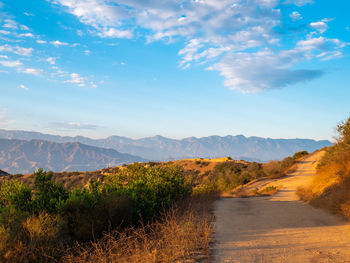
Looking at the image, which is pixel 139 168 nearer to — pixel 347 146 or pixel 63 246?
pixel 63 246

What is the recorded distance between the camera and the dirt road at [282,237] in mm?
6715

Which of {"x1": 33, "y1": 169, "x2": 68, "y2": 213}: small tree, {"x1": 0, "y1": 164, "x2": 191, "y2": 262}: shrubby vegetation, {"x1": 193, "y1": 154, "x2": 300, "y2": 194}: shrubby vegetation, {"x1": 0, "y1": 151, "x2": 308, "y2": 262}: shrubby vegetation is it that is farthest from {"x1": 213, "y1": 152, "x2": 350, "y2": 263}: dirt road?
{"x1": 193, "y1": 154, "x2": 300, "y2": 194}: shrubby vegetation

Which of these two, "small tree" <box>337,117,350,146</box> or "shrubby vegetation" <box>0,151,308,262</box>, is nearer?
"shrubby vegetation" <box>0,151,308,262</box>

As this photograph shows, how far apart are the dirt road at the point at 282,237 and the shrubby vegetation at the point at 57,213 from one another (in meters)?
3.35

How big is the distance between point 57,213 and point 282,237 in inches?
303

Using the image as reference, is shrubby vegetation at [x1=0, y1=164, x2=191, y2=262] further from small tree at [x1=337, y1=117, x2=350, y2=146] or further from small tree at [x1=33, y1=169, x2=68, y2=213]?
small tree at [x1=337, y1=117, x2=350, y2=146]

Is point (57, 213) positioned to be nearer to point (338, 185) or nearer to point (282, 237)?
point (282, 237)

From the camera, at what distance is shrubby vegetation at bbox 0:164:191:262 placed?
22.9 ft

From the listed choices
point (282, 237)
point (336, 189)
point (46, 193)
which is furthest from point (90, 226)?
point (336, 189)

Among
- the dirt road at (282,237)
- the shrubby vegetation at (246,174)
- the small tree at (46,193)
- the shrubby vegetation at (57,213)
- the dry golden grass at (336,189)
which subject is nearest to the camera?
the dirt road at (282,237)

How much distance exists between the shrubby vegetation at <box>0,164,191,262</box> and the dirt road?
335 centimetres

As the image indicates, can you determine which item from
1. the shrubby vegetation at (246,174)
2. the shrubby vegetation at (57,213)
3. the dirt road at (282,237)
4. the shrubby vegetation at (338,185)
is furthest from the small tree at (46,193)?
the shrubby vegetation at (246,174)

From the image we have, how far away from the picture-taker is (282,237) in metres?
8.72

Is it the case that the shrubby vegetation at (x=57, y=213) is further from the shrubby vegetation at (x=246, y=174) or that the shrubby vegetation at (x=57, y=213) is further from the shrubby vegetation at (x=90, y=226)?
the shrubby vegetation at (x=246, y=174)
